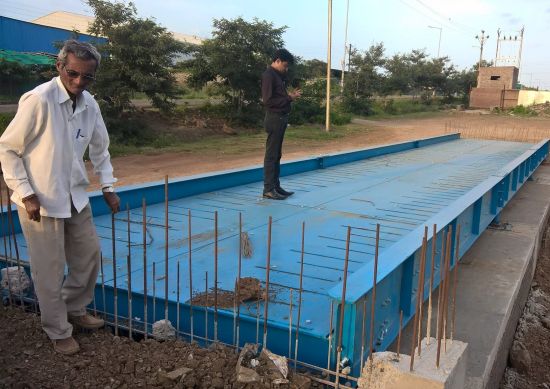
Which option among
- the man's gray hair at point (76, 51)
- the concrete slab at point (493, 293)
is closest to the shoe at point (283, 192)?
the concrete slab at point (493, 293)

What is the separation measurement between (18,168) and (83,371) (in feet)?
3.07

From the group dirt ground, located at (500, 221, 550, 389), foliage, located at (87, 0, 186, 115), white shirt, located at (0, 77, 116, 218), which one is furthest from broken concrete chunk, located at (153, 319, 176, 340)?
foliage, located at (87, 0, 186, 115)

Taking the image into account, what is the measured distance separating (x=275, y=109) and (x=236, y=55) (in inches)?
531

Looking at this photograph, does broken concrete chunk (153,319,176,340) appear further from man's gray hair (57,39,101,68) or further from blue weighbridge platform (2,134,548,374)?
man's gray hair (57,39,101,68)

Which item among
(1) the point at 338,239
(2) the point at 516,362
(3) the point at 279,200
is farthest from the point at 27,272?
(2) the point at 516,362

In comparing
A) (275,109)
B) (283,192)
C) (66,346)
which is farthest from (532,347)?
(66,346)

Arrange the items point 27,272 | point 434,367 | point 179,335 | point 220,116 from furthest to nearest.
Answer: point 220,116 → point 27,272 → point 179,335 → point 434,367

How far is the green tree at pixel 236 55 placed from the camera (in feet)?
58.6

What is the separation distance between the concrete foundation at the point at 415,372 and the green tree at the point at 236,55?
54.1 feet

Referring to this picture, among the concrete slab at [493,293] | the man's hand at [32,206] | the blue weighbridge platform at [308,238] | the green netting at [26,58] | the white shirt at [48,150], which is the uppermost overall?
the green netting at [26,58]

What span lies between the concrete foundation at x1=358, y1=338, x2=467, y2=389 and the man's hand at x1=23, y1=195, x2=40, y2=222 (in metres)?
1.55

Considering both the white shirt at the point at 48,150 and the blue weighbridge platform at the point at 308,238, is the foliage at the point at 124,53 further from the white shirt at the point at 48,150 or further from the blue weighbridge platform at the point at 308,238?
the white shirt at the point at 48,150

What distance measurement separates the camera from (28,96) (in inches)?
91.8

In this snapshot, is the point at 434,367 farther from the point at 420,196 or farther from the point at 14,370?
the point at 420,196
